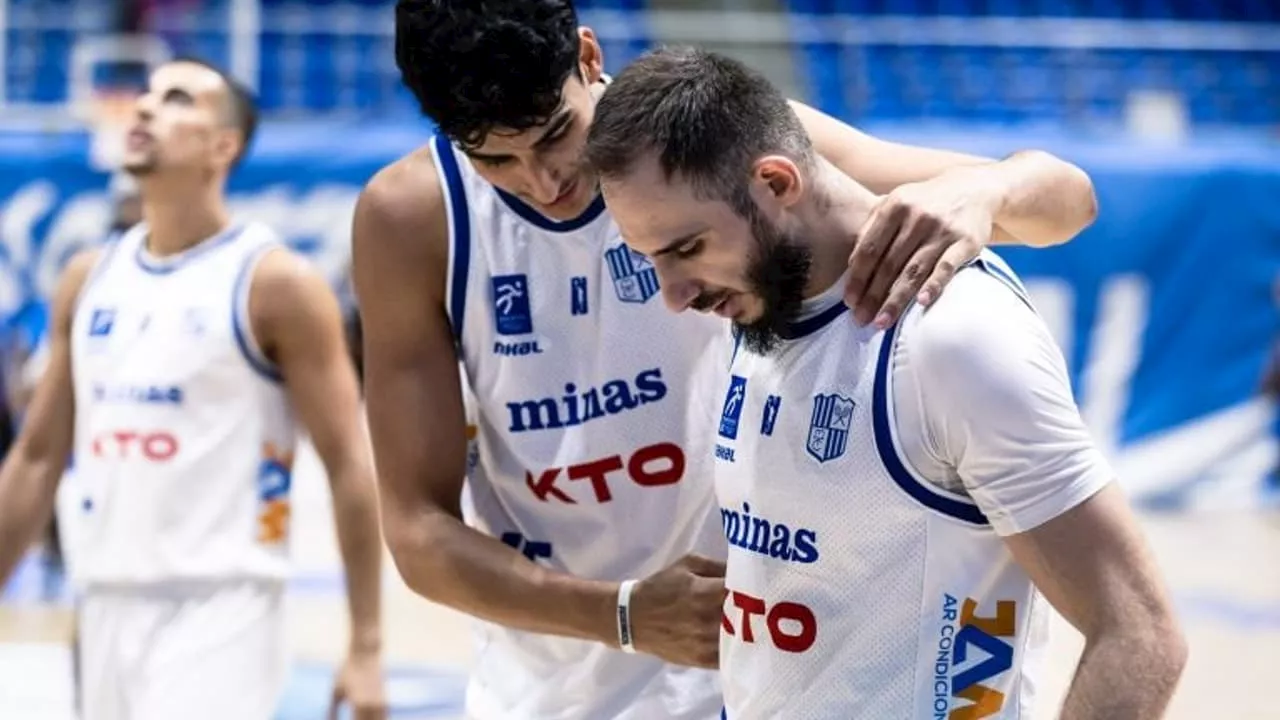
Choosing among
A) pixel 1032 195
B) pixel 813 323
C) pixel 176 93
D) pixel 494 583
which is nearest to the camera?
pixel 813 323

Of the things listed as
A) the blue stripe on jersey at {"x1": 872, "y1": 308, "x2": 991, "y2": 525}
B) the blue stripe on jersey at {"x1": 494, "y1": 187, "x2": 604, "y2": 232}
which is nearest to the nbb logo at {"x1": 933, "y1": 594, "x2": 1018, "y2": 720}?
the blue stripe on jersey at {"x1": 872, "y1": 308, "x2": 991, "y2": 525}

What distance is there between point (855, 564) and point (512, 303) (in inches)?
37.3

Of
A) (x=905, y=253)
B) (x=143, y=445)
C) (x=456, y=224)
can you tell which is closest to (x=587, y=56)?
(x=456, y=224)

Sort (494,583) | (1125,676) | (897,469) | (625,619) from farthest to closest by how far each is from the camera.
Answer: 1. (494,583)
2. (625,619)
3. (897,469)
4. (1125,676)

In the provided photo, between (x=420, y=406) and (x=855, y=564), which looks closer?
(x=855, y=564)

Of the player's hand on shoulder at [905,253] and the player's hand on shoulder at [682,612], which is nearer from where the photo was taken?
the player's hand on shoulder at [905,253]

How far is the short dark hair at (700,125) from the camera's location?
7.88 feet

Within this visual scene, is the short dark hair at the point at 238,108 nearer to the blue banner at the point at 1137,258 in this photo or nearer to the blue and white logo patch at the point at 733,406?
the blue and white logo patch at the point at 733,406

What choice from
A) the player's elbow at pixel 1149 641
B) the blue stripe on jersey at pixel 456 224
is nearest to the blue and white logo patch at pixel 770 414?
the player's elbow at pixel 1149 641

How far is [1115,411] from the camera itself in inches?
495

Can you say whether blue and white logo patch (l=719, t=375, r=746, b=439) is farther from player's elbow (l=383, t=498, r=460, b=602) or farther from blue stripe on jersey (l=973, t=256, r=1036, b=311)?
player's elbow (l=383, t=498, r=460, b=602)

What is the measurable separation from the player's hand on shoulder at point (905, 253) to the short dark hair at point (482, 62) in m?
0.61

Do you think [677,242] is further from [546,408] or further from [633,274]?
[546,408]

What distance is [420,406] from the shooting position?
318 centimetres
